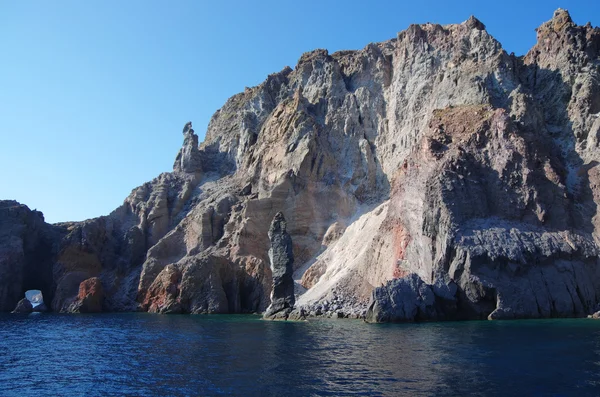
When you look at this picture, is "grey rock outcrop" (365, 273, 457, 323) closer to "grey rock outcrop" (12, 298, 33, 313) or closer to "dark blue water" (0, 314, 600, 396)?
"dark blue water" (0, 314, 600, 396)

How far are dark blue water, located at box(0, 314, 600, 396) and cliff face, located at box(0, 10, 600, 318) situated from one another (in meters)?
11.7

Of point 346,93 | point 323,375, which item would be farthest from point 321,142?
point 323,375

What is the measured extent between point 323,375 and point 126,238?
78.2 m

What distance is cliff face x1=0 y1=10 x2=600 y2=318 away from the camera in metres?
53.3

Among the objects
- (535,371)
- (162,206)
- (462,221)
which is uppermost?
(162,206)

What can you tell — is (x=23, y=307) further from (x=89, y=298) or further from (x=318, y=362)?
(x=318, y=362)

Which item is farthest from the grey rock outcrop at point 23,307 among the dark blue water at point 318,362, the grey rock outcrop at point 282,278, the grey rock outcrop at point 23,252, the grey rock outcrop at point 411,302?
the grey rock outcrop at point 411,302

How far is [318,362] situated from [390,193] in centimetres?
4955

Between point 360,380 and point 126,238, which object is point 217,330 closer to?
point 360,380

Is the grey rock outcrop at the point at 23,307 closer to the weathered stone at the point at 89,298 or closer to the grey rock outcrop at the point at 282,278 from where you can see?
the weathered stone at the point at 89,298

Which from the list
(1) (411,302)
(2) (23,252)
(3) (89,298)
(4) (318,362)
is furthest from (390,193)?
(2) (23,252)

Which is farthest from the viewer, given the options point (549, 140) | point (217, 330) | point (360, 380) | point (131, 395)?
point (549, 140)

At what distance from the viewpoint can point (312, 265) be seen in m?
77.1

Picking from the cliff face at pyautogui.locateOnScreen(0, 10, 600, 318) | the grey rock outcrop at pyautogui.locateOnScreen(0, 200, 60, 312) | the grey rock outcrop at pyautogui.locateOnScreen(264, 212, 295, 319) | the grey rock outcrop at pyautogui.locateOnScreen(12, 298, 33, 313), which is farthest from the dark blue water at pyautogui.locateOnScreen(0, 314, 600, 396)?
the grey rock outcrop at pyautogui.locateOnScreen(0, 200, 60, 312)
